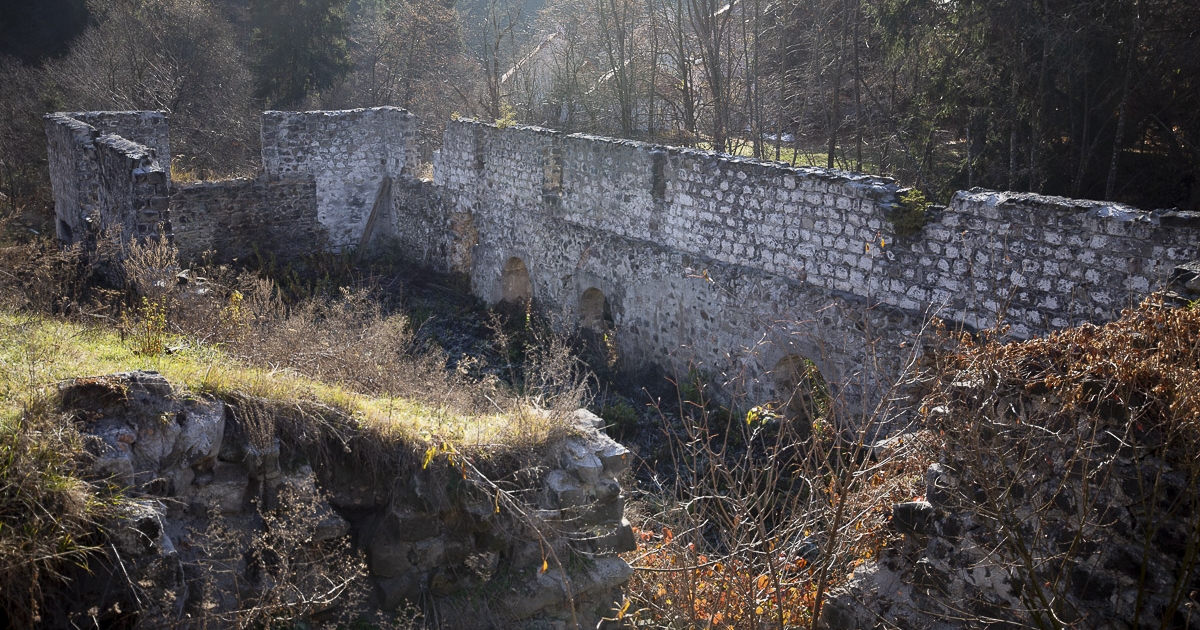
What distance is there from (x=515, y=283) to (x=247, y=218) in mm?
4396

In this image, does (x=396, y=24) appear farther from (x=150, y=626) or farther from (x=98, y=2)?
(x=150, y=626)

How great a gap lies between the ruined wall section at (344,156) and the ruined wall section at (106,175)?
5.86 ft

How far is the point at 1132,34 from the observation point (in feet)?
37.2

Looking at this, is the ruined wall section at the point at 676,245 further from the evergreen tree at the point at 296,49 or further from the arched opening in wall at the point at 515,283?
the evergreen tree at the point at 296,49

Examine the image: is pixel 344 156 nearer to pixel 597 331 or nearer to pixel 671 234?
pixel 597 331

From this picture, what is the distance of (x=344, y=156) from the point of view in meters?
14.2

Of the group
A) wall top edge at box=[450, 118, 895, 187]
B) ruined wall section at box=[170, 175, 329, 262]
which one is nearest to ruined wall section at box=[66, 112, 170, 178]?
ruined wall section at box=[170, 175, 329, 262]

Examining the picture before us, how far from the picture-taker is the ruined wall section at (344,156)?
1385cm

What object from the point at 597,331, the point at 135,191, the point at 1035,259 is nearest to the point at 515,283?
the point at 597,331

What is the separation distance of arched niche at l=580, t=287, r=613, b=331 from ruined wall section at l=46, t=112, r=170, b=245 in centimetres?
480

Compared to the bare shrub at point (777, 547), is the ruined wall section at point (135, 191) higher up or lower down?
higher up

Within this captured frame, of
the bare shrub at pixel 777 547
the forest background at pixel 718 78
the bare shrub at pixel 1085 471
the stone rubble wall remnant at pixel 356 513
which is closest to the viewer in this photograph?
the bare shrub at pixel 1085 471

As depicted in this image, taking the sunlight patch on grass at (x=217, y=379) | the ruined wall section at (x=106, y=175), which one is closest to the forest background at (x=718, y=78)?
the ruined wall section at (x=106, y=175)

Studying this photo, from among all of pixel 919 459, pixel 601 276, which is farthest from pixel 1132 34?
pixel 919 459
